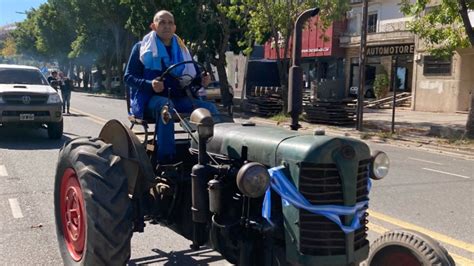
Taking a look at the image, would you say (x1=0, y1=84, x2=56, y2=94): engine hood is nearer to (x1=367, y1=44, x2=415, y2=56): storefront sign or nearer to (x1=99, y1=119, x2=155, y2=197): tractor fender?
(x1=99, y1=119, x2=155, y2=197): tractor fender

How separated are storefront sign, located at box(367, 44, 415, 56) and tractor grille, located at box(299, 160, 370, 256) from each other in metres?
28.4

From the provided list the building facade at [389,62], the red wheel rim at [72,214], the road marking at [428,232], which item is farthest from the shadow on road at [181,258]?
the building facade at [389,62]

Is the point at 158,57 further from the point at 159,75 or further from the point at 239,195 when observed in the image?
the point at 239,195

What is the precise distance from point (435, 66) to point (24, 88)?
2125cm

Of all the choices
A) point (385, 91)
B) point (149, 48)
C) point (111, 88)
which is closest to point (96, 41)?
point (111, 88)

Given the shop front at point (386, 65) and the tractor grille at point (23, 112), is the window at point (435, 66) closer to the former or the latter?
the shop front at point (386, 65)

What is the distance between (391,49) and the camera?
31297 millimetres

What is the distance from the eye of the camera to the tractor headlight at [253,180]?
3109 mm

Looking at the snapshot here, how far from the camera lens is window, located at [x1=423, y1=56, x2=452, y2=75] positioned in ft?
88.0

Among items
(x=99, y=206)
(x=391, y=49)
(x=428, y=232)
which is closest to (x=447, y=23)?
(x=428, y=232)

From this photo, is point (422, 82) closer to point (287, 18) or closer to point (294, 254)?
point (287, 18)

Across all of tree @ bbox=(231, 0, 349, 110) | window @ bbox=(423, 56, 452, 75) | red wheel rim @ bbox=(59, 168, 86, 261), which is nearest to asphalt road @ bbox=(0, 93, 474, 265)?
red wheel rim @ bbox=(59, 168, 86, 261)

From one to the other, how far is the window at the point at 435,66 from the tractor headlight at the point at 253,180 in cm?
2563

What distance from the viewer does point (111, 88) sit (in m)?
51.8
